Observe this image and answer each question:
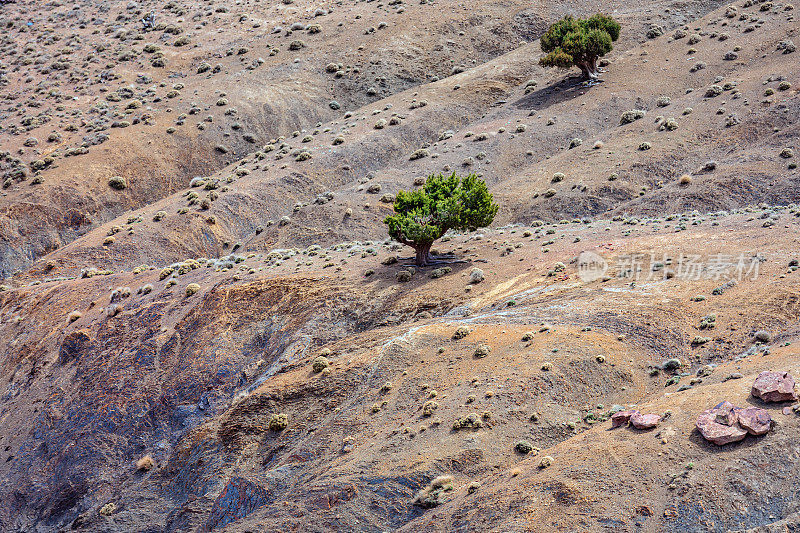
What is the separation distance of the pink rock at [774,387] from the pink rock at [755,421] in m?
0.68

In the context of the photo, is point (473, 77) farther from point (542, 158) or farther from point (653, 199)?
point (653, 199)

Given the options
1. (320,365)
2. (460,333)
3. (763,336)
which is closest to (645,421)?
(763,336)

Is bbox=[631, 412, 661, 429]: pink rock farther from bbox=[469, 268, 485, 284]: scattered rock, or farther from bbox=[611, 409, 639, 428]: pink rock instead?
bbox=[469, 268, 485, 284]: scattered rock

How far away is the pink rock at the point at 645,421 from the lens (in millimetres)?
19578

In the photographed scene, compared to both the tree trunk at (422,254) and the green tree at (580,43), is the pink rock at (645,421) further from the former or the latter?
the green tree at (580,43)

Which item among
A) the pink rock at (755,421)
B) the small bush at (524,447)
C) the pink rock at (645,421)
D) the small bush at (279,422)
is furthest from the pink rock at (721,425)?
the small bush at (279,422)

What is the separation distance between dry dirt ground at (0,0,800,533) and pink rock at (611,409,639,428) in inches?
32.5

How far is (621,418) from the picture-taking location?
20672 mm

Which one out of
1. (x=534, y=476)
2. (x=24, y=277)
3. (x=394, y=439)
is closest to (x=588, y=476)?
(x=534, y=476)

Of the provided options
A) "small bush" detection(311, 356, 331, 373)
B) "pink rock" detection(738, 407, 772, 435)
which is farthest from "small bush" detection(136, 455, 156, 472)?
"pink rock" detection(738, 407, 772, 435)

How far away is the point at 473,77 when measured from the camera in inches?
2852

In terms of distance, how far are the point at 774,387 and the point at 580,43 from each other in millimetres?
52309

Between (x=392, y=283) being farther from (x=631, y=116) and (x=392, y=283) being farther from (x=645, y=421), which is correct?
(x=631, y=116)

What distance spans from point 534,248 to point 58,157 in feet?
156
